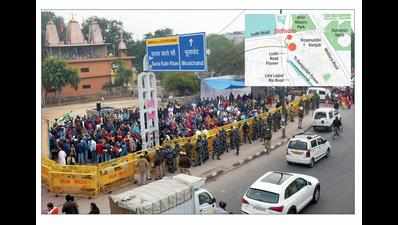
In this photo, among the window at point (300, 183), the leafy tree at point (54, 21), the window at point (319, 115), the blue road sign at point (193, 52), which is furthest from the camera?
the window at point (319, 115)

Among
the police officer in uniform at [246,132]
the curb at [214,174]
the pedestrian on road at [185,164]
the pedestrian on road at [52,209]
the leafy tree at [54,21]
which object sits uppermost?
the leafy tree at [54,21]

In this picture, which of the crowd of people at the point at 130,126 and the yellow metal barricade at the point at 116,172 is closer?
the yellow metal barricade at the point at 116,172

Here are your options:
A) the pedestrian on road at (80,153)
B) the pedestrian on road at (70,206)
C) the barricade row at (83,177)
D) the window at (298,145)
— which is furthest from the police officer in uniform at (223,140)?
the pedestrian on road at (70,206)

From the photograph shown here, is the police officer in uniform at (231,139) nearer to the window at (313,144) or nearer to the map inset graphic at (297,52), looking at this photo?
the map inset graphic at (297,52)

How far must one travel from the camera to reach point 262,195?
9859mm

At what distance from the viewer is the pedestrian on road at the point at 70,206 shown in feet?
33.1

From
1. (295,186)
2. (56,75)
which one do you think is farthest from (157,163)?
(295,186)

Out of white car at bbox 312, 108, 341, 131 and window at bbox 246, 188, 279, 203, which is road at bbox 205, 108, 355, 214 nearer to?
white car at bbox 312, 108, 341, 131

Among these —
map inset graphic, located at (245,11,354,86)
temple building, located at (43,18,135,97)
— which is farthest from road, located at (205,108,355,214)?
temple building, located at (43,18,135,97)

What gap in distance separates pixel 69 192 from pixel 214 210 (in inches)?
103

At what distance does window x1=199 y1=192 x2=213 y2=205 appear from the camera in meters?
10.0

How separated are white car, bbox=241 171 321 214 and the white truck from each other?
0.73 m

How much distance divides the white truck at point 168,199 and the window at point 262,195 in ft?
2.27

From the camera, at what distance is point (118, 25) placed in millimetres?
10172
